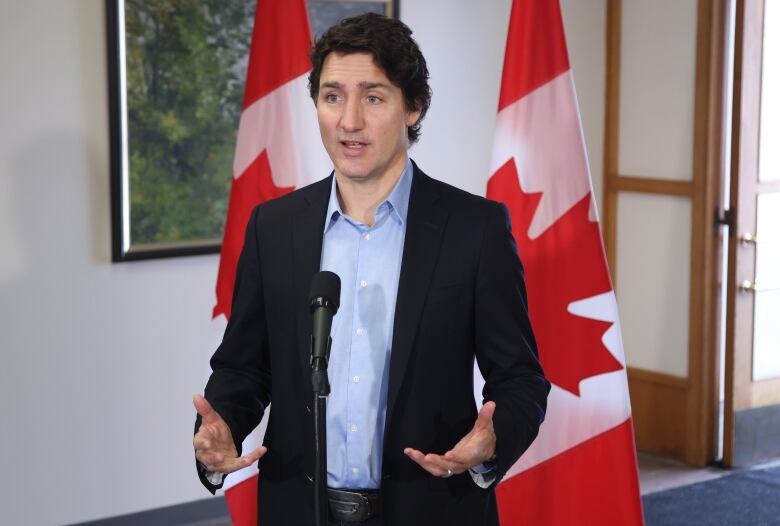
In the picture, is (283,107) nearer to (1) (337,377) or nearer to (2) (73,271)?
(2) (73,271)

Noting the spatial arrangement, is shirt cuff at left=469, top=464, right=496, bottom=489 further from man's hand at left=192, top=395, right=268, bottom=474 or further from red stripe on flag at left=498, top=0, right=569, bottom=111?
red stripe on flag at left=498, top=0, right=569, bottom=111

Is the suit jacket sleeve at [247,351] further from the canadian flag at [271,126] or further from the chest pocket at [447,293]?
the canadian flag at [271,126]

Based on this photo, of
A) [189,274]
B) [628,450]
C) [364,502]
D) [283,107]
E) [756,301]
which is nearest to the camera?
[364,502]

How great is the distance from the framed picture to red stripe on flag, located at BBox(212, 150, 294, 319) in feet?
2.70

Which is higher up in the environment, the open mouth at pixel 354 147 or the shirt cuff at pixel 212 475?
the open mouth at pixel 354 147

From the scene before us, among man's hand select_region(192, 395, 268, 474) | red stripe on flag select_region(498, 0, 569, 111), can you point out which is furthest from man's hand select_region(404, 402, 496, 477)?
red stripe on flag select_region(498, 0, 569, 111)

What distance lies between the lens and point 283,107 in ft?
10.5

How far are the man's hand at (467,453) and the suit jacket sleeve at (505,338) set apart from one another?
0.33ft

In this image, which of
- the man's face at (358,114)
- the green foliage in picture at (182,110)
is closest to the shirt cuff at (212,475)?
the man's face at (358,114)

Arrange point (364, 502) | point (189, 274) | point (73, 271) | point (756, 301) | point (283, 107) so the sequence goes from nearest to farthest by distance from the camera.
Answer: point (364, 502), point (283, 107), point (73, 271), point (189, 274), point (756, 301)

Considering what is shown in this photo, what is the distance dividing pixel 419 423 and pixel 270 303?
0.33 metres

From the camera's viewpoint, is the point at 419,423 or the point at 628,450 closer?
the point at 419,423

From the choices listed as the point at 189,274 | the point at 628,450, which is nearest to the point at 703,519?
the point at 628,450

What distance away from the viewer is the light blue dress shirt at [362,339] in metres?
1.80
